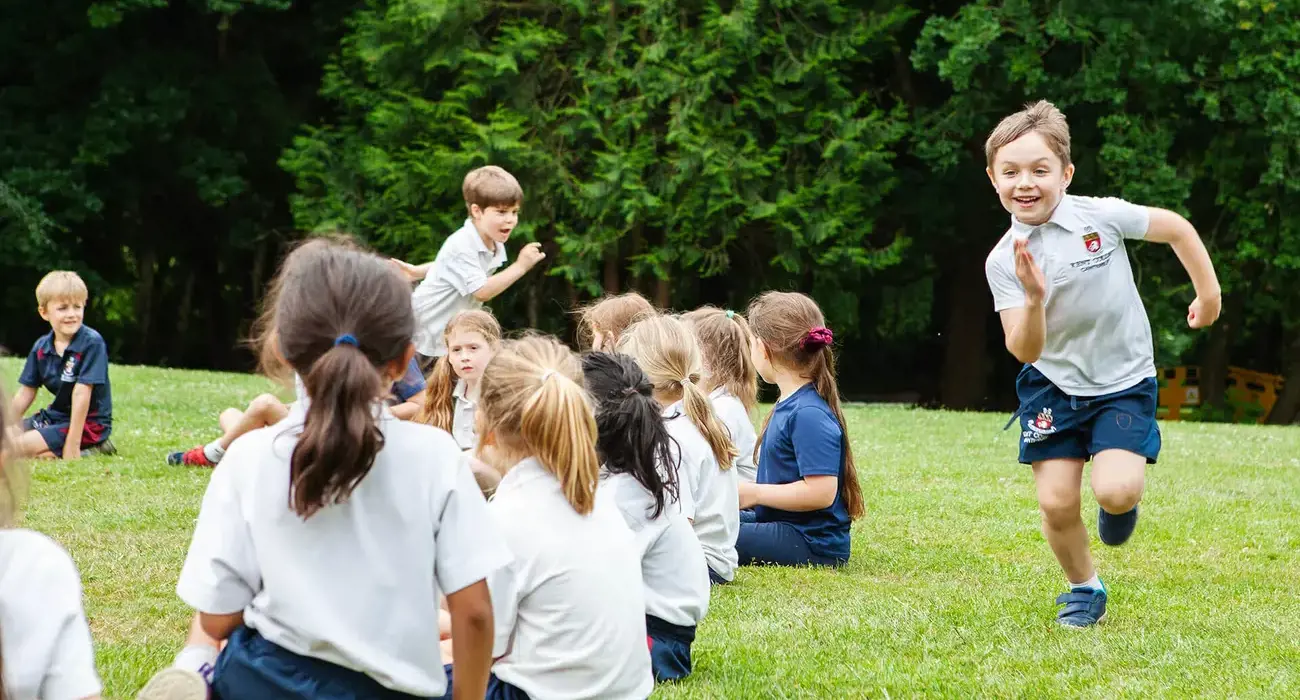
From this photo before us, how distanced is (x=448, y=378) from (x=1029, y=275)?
3370mm

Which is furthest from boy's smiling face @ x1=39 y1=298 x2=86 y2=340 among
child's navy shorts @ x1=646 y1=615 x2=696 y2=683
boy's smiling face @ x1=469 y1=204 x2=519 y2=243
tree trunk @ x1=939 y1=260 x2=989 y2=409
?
tree trunk @ x1=939 y1=260 x2=989 y2=409

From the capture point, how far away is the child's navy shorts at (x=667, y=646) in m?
3.89

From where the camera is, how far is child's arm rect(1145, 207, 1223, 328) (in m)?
4.67

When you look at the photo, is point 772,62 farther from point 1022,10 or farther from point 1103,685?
point 1103,685

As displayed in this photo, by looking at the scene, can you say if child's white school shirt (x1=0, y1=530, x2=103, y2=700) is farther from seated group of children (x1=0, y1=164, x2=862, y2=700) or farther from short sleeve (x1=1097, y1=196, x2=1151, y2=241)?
short sleeve (x1=1097, y1=196, x2=1151, y2=241)

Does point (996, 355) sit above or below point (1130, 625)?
below

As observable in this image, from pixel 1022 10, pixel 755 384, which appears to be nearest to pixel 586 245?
pixel 1022 10

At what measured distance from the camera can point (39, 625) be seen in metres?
2.00

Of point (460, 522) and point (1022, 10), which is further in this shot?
point (1022, 10)

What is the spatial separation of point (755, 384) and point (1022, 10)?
15.6m

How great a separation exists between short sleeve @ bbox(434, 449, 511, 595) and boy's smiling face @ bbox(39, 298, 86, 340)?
6575 millimetres

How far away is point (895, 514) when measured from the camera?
7746 mm

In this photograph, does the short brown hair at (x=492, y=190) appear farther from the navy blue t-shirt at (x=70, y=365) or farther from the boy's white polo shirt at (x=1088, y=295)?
the boy's white polo shirt at (x=1088, y=295)

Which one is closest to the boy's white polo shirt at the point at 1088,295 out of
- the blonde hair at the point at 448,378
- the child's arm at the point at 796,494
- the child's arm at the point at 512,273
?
the child's arm at the point at 796,494
